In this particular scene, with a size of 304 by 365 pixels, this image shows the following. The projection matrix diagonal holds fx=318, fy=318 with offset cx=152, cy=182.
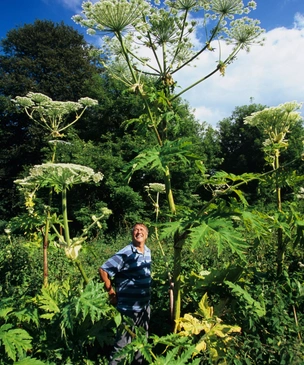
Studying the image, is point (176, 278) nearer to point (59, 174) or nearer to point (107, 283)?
point (107, 283)

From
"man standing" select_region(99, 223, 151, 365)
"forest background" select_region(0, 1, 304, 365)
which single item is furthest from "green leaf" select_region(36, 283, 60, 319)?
"man standing" select_region(99, 223, 151, 365)

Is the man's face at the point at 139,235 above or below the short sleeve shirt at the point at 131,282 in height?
above

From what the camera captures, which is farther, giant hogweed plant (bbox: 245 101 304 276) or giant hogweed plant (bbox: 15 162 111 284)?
giant hogweed plant (bbox: 245 101 304 276)

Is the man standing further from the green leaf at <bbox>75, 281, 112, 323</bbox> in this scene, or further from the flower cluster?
the flower cluster

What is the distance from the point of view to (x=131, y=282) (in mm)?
3816

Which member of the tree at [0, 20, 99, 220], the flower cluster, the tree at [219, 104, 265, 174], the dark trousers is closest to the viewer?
the flower cluster

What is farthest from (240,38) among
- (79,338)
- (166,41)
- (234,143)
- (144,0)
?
(234,143)

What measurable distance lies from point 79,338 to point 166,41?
3295 mm

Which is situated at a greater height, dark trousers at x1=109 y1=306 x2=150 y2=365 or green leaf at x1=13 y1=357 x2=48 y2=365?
green leaf at x1=13 y1=357 x2=48 y2=365

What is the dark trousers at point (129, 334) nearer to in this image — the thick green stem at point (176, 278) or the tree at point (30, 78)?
the thick green stem at point (176, 278)

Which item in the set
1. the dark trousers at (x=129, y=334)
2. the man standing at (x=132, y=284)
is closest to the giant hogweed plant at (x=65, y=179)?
the man standing at (x=132, y=284)

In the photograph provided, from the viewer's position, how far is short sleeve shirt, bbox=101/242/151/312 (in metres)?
3.78

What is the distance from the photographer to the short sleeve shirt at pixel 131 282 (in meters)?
3.78

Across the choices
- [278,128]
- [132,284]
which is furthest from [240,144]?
[132,284]
